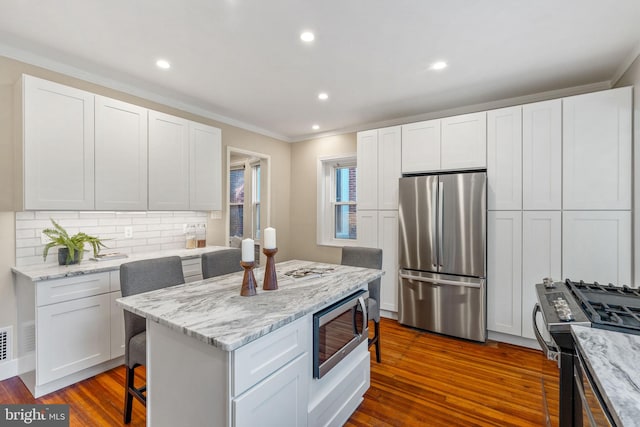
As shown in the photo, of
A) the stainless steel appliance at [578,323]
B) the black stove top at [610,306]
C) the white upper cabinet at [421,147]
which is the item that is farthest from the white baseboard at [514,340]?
the white upper cabinet at [421,147]

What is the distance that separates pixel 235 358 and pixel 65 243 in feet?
7.46

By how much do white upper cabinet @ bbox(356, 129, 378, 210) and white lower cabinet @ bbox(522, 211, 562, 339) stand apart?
1639mm

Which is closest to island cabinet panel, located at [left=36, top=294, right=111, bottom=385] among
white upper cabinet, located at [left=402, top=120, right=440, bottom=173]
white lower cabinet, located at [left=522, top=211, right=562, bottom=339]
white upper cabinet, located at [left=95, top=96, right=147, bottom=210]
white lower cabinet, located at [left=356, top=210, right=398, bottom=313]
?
white upper cabinet, located at [left=95, top=96, right=147, bottom=210]

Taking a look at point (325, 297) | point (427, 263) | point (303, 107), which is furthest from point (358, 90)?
point (325, 297)

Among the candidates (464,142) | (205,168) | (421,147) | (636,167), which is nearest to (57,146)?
(205,168)

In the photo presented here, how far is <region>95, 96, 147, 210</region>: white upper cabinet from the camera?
2623 millimetres

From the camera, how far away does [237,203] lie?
17.9ft

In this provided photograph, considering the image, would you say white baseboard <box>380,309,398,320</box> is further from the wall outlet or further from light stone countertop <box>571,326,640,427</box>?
the wall outlet

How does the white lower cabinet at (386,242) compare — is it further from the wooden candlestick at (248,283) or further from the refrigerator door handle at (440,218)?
the wooden candlestick at (248,283)

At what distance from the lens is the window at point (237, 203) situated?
5.44 meters

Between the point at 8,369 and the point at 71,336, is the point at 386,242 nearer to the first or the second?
the point at 71,336

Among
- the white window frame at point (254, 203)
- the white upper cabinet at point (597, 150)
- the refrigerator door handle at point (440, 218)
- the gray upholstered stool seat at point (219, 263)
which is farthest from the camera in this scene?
the white window frame at point (254, 203)

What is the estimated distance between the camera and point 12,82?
2.37 m

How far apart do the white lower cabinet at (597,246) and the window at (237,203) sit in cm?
452
